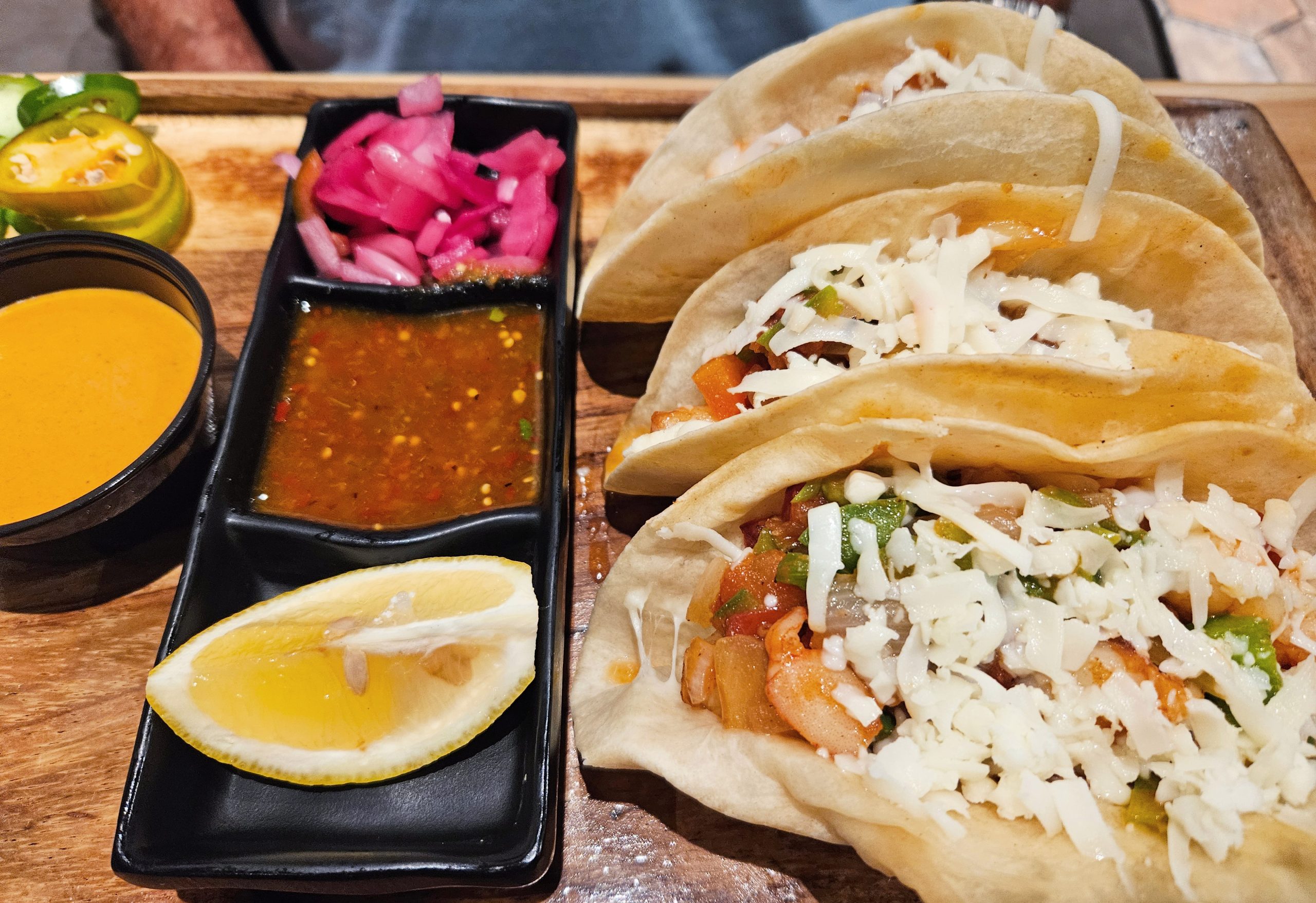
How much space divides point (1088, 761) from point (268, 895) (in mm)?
1731

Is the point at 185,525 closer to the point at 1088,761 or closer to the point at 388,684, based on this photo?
the point at 388,684

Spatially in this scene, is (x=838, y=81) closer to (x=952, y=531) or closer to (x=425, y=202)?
(x=425, y=202)

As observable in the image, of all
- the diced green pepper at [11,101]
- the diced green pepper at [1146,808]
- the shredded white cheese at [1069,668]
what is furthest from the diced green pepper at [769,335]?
the diced green pepper at [11,101]

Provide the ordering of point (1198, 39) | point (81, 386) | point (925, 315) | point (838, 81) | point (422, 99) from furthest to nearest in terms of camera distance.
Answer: point (1198, 39) < point (422, 99) < point (838, 81) < point (81, 386) < point (925, 315)

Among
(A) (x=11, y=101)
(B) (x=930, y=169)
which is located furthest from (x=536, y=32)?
(B) (x=930, y=169)

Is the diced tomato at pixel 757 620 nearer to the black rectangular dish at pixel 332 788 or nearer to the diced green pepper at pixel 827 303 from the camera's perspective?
the black rectangular dish at pixel 332 788

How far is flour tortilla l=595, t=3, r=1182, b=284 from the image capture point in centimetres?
224

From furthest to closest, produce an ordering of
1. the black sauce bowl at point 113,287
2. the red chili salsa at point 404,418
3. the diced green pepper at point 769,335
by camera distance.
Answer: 1. the red chili salsa at point 404,418
2. the diced green pepper at point 769,335
3. the black sauce bowl at point 113,287

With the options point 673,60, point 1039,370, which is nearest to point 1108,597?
point 1039,370

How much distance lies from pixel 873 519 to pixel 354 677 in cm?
117

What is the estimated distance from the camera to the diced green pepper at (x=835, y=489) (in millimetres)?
1707

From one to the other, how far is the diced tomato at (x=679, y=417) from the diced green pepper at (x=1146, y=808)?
1207mm

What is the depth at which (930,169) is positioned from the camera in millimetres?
1994

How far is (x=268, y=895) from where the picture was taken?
1.71 metres
